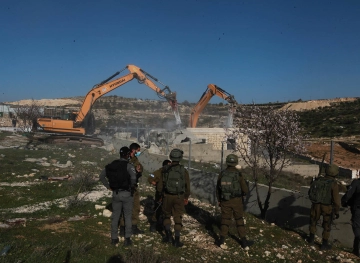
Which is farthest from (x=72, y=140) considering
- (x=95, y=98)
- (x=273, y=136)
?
(x=273, y=136)

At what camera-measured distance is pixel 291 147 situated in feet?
22.3

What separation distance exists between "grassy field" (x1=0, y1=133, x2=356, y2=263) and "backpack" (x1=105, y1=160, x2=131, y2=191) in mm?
897

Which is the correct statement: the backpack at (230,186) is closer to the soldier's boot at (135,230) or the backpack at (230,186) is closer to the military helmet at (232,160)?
the military helmet at (232,160)

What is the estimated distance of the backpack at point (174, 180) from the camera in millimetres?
5438

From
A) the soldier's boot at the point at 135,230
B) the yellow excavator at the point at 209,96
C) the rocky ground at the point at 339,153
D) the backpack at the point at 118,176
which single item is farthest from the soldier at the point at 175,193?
the rocky ground at the point at 339,153

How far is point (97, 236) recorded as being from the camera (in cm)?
559

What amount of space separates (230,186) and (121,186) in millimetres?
1694

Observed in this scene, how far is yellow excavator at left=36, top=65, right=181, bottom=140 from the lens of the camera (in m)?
23.3

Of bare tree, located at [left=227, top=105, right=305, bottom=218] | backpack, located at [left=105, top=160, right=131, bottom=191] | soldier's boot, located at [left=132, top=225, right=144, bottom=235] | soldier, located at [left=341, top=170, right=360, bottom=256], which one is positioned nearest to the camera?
backpack, located at [left=105, top=160, right=131, bottom=191]

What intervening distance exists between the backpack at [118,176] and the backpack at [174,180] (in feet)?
2.16

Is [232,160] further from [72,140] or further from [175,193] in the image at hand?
[72,140]

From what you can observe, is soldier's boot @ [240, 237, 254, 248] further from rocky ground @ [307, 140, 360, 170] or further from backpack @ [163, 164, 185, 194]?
rocky ground @ [307, 140, 360, 170]

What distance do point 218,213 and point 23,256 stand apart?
4.12 meters

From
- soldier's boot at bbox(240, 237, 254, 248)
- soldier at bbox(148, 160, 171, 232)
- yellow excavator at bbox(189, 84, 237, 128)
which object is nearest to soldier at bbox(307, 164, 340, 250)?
soldier's boot at bbox(240, 237, 254, 248)
